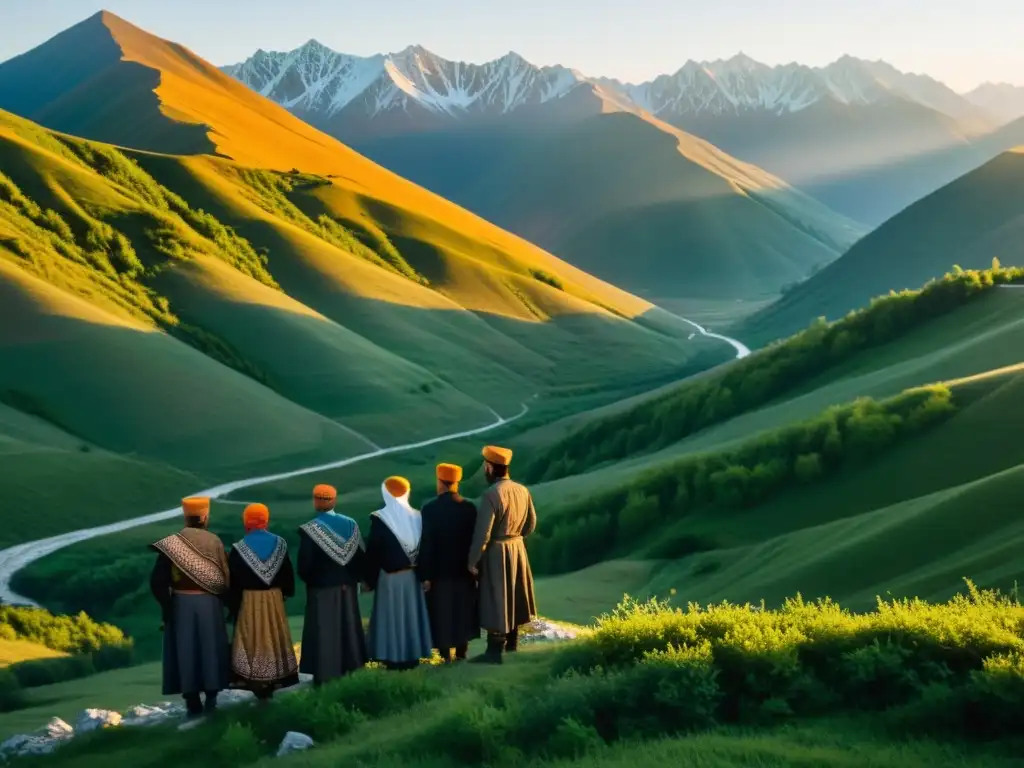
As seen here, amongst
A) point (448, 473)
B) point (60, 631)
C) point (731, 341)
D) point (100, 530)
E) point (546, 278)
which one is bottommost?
point (60, 631)

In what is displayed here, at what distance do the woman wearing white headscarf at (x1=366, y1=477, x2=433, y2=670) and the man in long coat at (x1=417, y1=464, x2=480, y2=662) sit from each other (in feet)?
0.56

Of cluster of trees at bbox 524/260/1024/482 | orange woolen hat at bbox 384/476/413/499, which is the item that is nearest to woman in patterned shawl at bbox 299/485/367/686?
orange woolen hat at bbox 384/476/413/499

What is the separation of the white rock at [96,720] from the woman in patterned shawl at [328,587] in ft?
8.39

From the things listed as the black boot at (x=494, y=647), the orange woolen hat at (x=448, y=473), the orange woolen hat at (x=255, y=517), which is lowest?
the black boot at (x=494, y=647)

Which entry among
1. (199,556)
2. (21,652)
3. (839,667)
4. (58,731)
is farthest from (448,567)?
(21,652)

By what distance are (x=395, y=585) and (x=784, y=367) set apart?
42802mm

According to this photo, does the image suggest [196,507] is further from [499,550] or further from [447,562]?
[499,550]

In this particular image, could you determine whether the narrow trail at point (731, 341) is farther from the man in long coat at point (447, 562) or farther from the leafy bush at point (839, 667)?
the leafy bush at point (839, 667)

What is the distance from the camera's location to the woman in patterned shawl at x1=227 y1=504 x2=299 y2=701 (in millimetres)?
12609

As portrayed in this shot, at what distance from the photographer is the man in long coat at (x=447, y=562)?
13.3 m

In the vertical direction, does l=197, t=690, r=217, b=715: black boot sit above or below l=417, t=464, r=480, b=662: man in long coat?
below

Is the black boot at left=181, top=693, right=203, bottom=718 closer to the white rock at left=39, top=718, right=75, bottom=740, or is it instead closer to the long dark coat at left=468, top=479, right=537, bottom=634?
the white rock at left=39, top=718, right=75, bottom=740

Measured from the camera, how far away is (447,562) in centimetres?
1336

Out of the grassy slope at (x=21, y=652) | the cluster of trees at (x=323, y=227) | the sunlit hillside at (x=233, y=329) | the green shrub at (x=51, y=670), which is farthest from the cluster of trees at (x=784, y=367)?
the cluster of trees at (x=323, y=227)
